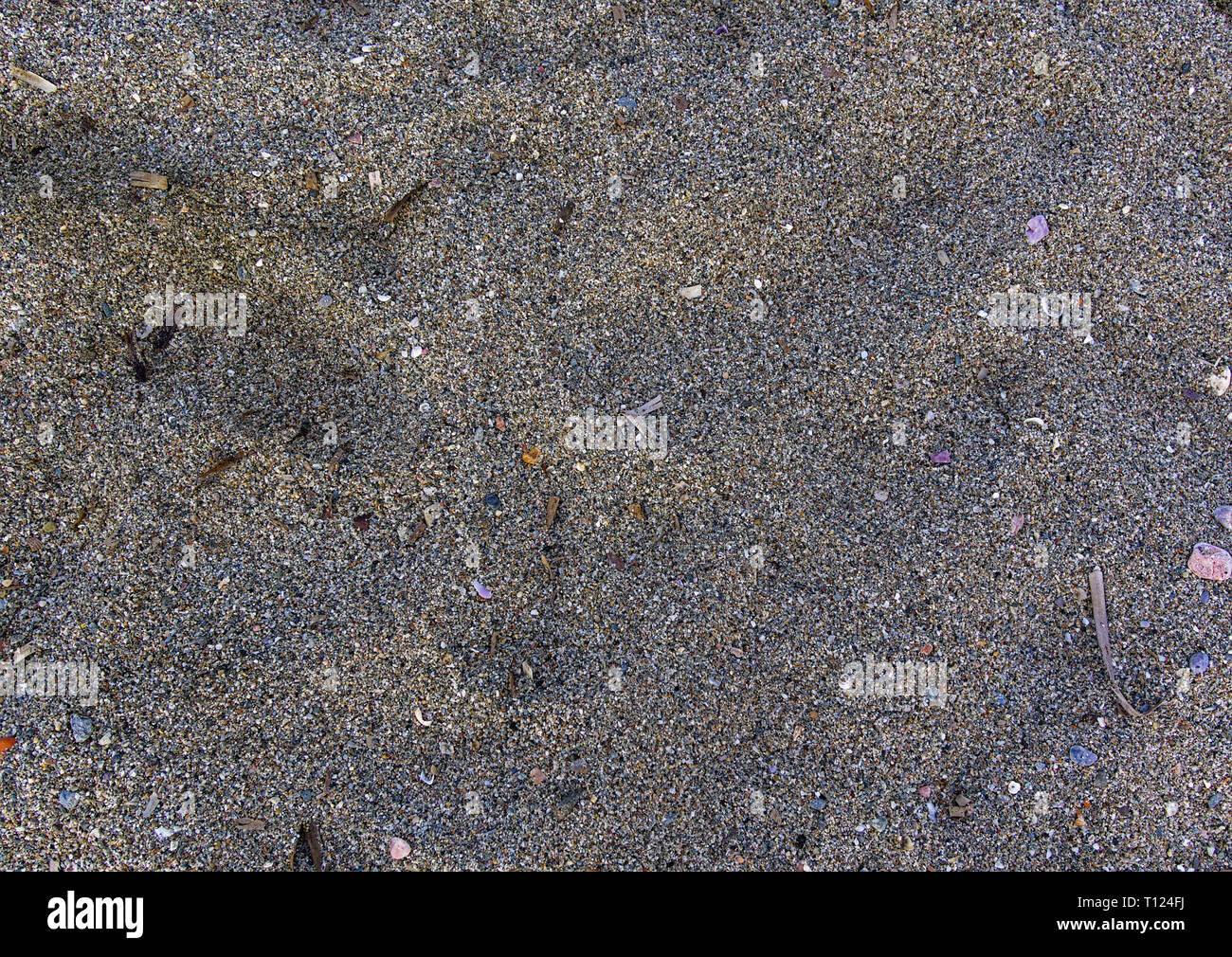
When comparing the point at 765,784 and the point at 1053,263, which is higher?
the point at 1053,263

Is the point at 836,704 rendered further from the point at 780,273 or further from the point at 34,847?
the point at 34,847

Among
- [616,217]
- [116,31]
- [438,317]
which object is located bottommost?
[438,317]

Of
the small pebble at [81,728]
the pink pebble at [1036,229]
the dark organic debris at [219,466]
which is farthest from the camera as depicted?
the pink pebble at [1036,229]

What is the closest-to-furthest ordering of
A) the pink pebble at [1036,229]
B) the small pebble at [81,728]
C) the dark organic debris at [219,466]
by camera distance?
the small pebble at [81,728] < the dark organic debris at [219,466] < the pink pebble at [1036,229]

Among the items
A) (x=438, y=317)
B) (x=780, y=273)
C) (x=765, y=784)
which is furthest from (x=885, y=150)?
(x=765, y=784)

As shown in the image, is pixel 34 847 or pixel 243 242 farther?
pixel 243 242
